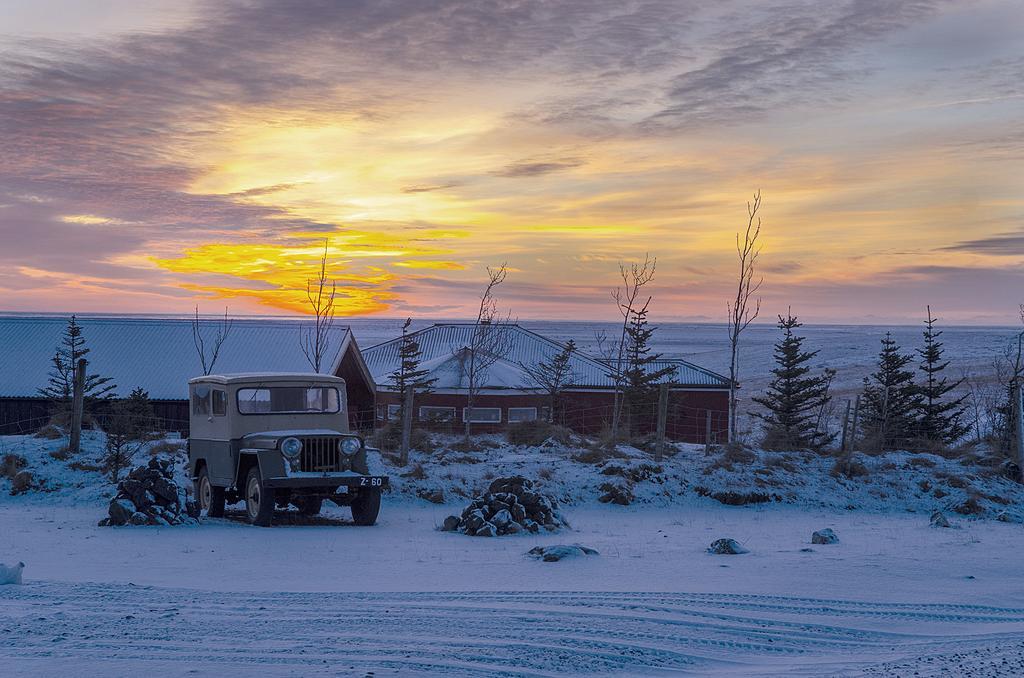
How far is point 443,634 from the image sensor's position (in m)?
8.39

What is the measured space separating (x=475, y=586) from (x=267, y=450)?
6087mm

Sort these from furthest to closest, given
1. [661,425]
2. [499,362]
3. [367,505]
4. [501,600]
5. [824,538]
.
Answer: [499,362]
[661,425]
[367,505]
[824,538]
[501,600]

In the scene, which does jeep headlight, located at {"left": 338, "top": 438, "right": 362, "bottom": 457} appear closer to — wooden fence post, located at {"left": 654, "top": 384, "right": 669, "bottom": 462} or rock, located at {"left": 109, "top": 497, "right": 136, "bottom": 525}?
rock, located at {"left": 109, "top": 497, "right": 136, "bottom": 525}

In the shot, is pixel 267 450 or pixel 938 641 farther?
pixel 267 450

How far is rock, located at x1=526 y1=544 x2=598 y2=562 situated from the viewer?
12.6 metres

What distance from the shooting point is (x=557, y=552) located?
41.7ft

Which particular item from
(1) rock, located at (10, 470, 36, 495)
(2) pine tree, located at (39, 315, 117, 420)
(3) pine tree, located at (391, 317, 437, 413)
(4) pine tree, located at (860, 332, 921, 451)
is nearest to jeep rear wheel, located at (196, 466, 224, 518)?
(1) rock, located at (10, 470, 36, 495)

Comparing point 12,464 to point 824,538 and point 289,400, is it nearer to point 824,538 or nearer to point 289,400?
point 289,400

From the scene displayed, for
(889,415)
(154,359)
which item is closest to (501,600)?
(889,415)

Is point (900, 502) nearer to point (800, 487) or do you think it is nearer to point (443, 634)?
point (800, 487)

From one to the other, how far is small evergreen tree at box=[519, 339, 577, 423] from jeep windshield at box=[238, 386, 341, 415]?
2172 cm

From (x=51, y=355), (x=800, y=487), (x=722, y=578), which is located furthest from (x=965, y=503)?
(x=51, y=355)

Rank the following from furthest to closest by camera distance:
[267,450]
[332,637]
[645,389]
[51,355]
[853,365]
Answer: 1. [853,365]
2. [645,389]
3. [51,355]
4. [267,450]
5. [332,637]

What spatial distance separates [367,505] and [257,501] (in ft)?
5.99
